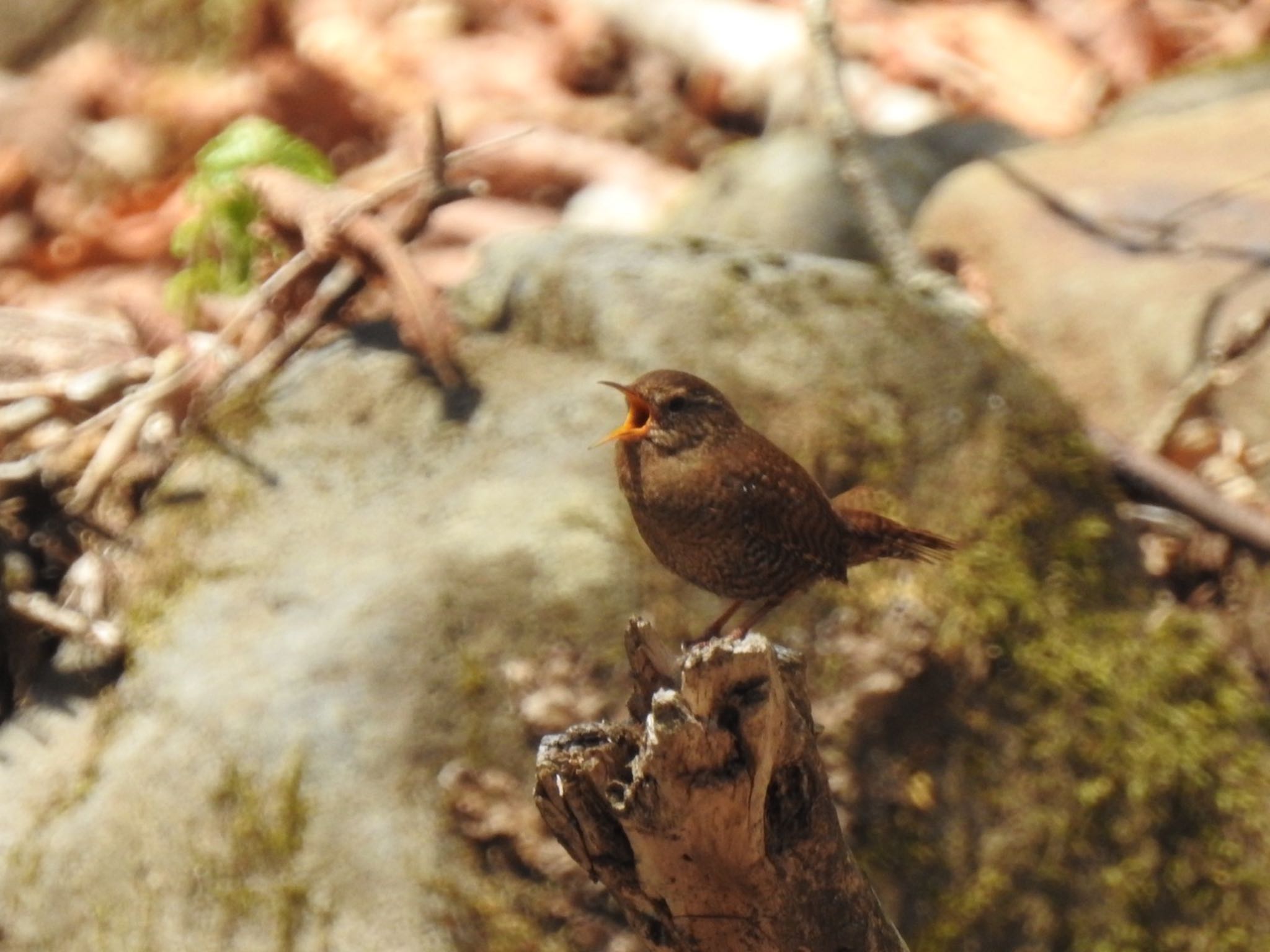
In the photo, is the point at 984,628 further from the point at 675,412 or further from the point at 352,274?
the point at 352,274

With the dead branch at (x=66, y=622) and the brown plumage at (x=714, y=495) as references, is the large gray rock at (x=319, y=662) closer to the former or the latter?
the dead branch at (x=66, y=622)

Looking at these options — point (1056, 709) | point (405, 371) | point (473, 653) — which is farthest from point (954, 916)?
point (405, 371)

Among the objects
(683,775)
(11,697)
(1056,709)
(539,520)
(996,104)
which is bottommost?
(996,104)

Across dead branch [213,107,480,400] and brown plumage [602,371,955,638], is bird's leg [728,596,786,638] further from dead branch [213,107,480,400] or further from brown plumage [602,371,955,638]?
dead branch [213,107,480,400]

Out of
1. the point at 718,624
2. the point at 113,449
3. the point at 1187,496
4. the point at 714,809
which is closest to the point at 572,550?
the point at 718,624

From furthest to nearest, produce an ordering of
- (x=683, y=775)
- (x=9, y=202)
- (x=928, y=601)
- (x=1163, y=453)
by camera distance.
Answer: (x=9, y=202), (x=1163, y=453), (x=928, y=601), (x=683, y=775)

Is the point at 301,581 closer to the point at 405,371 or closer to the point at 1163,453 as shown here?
the point at 405,371

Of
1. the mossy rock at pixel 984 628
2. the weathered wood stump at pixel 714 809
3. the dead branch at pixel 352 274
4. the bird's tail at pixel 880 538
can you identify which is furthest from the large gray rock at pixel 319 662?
the weathered wood stump at pixel 714 809
